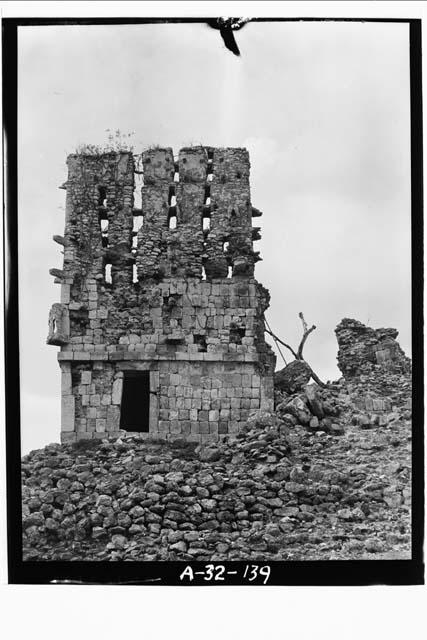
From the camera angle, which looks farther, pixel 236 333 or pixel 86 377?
pixel 236 333

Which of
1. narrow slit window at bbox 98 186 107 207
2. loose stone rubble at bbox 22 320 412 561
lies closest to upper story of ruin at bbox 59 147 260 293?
narrow slit window at bbox 98 186 107 207

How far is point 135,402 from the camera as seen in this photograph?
16297 millimetres

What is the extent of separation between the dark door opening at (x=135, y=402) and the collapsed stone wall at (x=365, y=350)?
2.41 metres

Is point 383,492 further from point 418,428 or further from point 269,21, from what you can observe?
point 269,21

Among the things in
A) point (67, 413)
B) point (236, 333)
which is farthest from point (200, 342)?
point (67, 413)

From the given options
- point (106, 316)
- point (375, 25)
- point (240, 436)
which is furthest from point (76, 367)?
point (375, 25)

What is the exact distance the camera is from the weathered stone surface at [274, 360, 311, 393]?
16.0 metres

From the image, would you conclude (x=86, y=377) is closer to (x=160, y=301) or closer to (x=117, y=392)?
(x=117, y=392)

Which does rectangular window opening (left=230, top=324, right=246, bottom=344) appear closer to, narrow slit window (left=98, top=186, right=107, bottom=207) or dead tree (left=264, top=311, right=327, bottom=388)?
dead tree (left=264, top=311, right=327, bottom=388)

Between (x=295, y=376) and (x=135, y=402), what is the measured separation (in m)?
2.00

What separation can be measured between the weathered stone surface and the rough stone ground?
10.0 inches

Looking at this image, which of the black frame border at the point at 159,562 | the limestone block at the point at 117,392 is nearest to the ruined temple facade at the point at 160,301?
the limestone block at the point at 117,392

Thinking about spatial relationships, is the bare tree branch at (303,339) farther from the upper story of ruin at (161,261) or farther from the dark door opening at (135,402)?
the dark door opening at (135,402)

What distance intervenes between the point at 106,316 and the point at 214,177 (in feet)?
7.16
